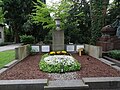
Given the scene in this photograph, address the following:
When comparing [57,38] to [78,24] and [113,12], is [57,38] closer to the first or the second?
[78,24]

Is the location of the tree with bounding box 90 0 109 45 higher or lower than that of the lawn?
higher

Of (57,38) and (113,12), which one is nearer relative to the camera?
(57,38)

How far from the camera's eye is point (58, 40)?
462 inches

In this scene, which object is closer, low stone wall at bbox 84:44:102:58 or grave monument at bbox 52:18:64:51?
low stone wall at bbox 84:44:102:58

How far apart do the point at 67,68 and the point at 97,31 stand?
808 cm

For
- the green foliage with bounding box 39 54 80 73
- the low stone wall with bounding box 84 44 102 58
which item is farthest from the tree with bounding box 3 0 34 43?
the green foliage with bounding box 39 54 80 73

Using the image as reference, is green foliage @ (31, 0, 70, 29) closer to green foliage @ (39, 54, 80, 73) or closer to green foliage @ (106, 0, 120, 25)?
green foliage @ (106, 0, 120, 25)

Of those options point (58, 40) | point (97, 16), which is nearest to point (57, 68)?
point (58, 40)

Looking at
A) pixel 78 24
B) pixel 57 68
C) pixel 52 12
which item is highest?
pixel 52 12

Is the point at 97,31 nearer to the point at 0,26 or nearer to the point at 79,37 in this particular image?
the point at 79,37

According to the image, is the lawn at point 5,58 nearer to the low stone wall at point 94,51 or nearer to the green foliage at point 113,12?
the low stone wall at point 94,51

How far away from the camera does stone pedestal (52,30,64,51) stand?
11648 mm

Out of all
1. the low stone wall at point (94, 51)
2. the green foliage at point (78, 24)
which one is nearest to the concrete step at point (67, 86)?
the low stone wall at point (94, 51)

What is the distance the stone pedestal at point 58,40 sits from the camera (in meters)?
11.6
